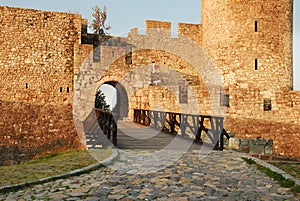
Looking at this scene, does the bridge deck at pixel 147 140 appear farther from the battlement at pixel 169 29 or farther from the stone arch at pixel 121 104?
the battlement at pixel 169 29

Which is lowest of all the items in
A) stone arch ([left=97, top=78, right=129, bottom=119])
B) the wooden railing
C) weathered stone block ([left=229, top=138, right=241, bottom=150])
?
weathered stone block ([left=229, top=138, right=241, bottom=150])

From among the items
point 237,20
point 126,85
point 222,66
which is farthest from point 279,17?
point 126,85

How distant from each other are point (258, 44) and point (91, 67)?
7.05 m

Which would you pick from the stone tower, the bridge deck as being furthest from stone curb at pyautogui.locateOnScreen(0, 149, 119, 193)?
the stone tower

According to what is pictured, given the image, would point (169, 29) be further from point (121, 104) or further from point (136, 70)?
point (121, 104)

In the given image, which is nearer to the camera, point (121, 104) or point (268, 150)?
point (268, 150)

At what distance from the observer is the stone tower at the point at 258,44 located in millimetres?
14750

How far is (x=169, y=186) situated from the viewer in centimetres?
444

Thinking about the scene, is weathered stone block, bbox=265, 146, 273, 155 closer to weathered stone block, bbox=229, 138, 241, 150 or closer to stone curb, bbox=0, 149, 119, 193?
weathered stone block, bbox=229, 138, 241, 150

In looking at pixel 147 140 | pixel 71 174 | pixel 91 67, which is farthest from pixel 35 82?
pixel 71 174

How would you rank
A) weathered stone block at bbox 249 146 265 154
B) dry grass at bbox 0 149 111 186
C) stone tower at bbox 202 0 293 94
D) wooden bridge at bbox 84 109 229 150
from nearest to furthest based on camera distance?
dry grass at bbox 0 149 111 186 < weathered stone block at bbox 249 146 265 154 < wooden bridge at bbox 84 109 229 150 < stone tower at bbox 202 0 293 94

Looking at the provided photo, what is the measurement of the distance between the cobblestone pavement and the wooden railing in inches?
81.2

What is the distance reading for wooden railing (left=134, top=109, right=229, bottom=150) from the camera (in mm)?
7874

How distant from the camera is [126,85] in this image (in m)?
14.3
